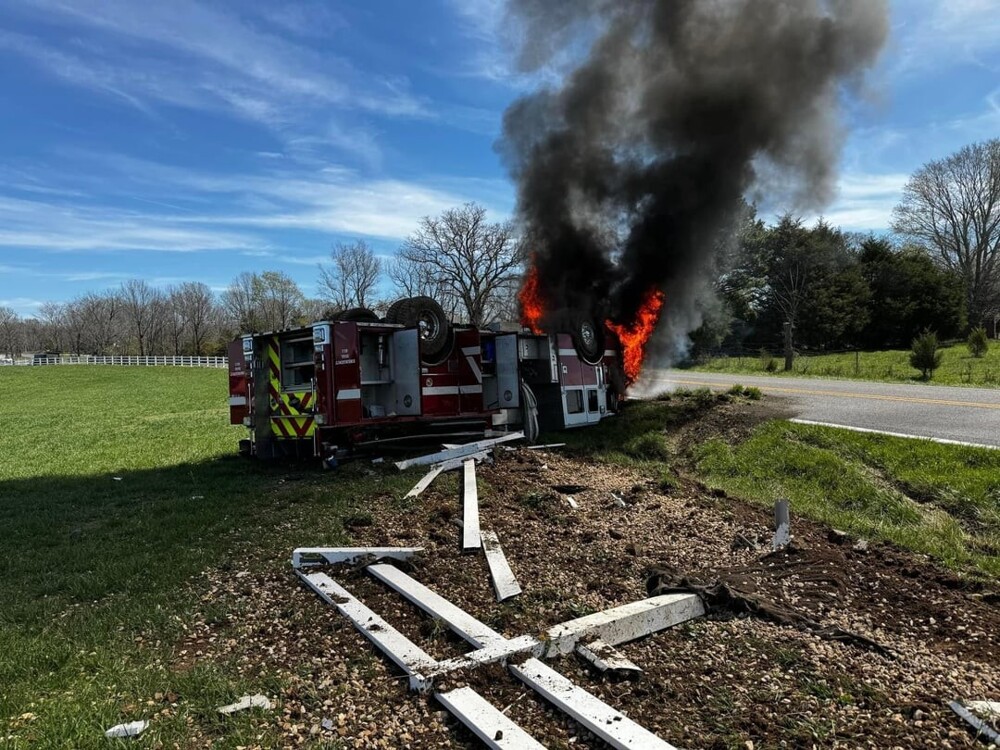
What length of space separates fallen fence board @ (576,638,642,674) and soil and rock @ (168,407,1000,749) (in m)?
0.05

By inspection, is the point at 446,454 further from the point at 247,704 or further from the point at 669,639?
the point at 247,704

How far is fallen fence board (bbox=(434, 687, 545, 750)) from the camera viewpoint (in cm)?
253

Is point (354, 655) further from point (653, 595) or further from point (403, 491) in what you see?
point (403, 491)

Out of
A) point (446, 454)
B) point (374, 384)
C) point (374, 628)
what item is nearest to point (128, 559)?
point (374, 628)

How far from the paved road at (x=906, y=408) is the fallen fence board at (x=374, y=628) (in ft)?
26.9

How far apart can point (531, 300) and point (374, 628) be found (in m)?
11.2

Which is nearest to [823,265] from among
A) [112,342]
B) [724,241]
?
[724,241]

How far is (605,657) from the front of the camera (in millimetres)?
3180

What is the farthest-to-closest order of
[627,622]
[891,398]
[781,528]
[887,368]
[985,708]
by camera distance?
[887,368] → [891,398] → [781,528] → [627,622] → [985,708]

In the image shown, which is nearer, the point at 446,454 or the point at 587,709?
the point at 587,709

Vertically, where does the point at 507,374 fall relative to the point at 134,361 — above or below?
above

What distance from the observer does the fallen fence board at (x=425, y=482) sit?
699 cm

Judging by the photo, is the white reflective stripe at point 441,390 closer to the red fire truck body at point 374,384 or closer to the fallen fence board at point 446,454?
the red fire truck body at point 374,384

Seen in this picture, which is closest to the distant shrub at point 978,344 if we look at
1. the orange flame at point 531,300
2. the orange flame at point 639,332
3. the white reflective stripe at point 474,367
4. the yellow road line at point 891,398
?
the yellow road line at point 891,398
